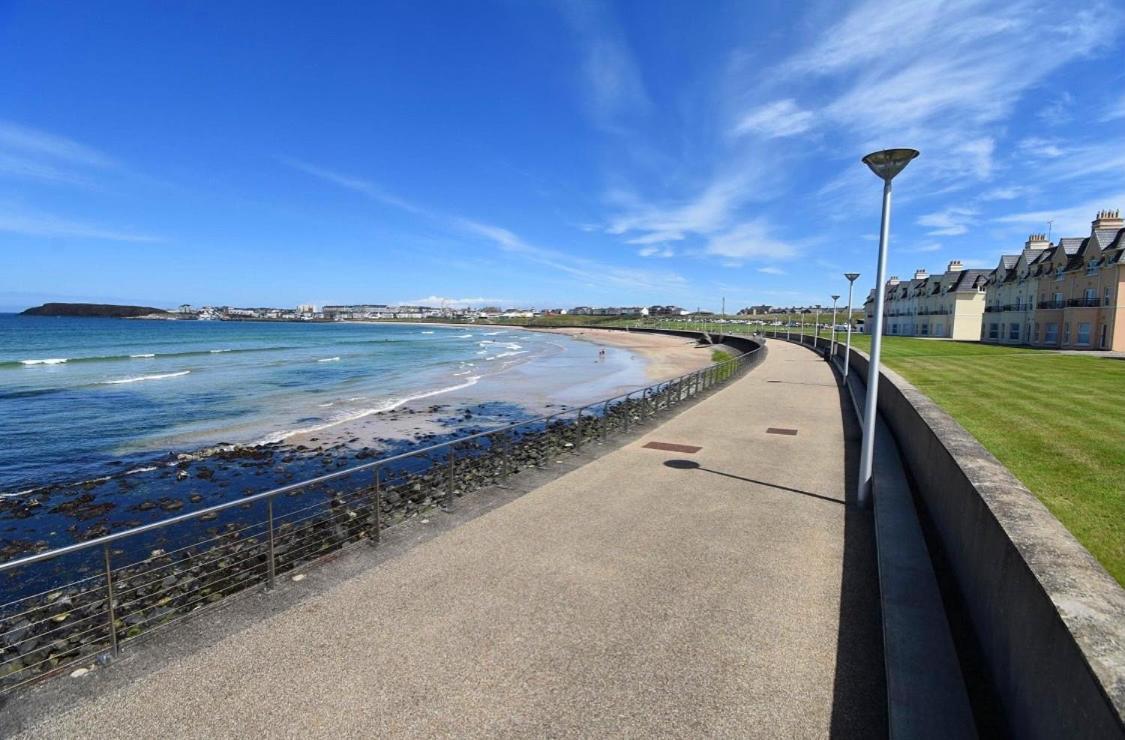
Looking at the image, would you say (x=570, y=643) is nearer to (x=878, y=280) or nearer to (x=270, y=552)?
(x=270, y=552)

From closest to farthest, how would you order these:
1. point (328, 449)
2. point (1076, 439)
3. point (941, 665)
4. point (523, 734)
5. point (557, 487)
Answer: point (523, 734)
point (941, 665)
point (557, 487)
point (1076, 439)
point (328, 449)

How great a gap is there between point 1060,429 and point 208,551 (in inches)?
613

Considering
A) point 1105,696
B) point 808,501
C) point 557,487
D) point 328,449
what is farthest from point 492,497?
point 328,449

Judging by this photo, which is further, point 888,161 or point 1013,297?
point 1013,297

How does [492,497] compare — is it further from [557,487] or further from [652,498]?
[652,498]

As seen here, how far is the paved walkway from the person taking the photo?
149 inches

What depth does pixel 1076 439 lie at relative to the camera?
10.8 meters

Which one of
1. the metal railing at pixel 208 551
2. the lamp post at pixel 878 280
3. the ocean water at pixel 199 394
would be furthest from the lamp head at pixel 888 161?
the ocean water at pixel 199 394

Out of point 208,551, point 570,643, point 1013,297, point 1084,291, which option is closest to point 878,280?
point 570,643

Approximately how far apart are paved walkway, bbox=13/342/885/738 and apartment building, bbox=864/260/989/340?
5722cm

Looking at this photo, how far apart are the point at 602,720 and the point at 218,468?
15204 millimetres

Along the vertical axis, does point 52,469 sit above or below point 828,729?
below

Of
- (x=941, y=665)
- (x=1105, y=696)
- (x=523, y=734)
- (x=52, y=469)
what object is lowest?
(x=52, y=469)

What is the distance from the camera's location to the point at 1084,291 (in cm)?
3903
